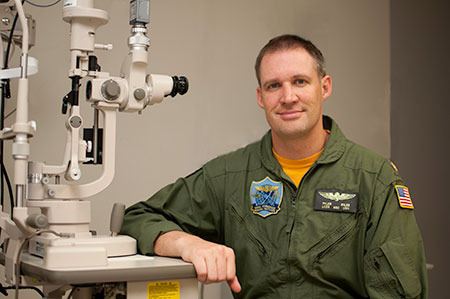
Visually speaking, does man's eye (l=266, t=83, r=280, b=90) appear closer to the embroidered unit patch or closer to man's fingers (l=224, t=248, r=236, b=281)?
the embroidered unit patch

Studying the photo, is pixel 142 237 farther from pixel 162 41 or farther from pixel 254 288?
pixel 162 41

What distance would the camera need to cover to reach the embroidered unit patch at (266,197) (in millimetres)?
2145

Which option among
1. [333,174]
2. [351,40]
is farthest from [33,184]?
[351,40]

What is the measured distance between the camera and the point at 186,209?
7.17 feet

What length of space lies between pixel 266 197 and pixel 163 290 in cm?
70

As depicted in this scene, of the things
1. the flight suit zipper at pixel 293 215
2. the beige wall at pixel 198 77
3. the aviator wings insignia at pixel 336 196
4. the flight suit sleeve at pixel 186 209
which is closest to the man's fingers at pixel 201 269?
the flight suit sleeve at pixel 186 209

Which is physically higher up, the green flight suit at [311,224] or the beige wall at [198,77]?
the beige wall at [198,77]

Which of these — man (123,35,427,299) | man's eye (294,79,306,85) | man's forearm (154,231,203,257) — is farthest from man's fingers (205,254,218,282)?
man's eye (294,79,306,85)

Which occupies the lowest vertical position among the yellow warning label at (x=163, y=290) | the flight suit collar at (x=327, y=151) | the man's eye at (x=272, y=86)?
the yellow warning label at (x=163, y=290)

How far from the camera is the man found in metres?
2.03

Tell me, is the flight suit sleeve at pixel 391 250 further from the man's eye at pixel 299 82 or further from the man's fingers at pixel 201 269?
the man's fingers at pixel 201 269

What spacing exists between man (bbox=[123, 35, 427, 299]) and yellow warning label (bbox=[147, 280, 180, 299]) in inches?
11.0

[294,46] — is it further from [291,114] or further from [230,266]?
[230,266]

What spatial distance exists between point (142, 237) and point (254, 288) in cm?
45
